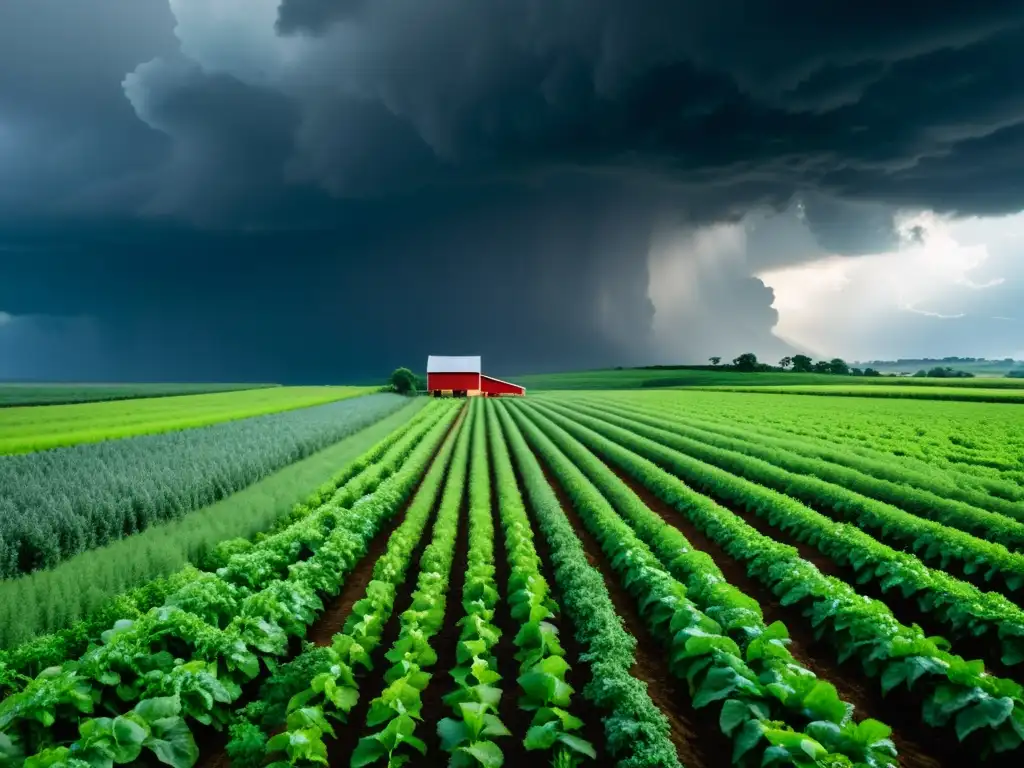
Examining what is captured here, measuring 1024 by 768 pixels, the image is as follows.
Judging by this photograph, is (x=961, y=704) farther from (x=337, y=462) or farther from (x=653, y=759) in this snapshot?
(x=337, y=462)

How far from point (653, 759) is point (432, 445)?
77.6ft

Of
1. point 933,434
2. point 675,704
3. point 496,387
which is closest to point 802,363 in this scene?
point 496,387

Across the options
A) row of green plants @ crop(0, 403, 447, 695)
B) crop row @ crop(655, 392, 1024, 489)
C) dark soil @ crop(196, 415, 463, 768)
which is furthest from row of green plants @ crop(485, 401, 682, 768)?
crop row @ crop(655, 392, 1024, 489)

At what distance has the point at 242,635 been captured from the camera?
7.32 meters

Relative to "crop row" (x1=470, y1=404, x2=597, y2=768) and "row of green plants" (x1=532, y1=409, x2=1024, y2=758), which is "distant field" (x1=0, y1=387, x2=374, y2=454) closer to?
"crop row" (x1=470, y1=404, x2=597, y2=768)

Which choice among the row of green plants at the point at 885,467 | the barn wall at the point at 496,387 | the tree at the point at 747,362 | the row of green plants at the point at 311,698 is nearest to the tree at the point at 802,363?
the tree at the point at 747,362

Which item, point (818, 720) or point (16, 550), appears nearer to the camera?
point (818, 720)

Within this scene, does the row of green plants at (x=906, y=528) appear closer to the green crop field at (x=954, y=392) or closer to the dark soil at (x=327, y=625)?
the dark soil at (x=327, y=625)

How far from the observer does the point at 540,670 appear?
20.4 ft

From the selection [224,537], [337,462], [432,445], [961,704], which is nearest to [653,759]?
[961,704]

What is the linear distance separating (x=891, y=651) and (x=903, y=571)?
304 centimetres

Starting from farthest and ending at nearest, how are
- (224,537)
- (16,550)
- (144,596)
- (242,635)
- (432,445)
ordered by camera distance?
1. (432,445)
2. (224,537)
3. (16,550)
4. (144,596)
5. (242,635)

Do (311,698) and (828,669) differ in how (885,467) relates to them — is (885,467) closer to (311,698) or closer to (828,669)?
(828,669)

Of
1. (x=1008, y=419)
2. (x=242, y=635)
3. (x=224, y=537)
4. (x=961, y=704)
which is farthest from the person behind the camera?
(x=1008, y=419)
